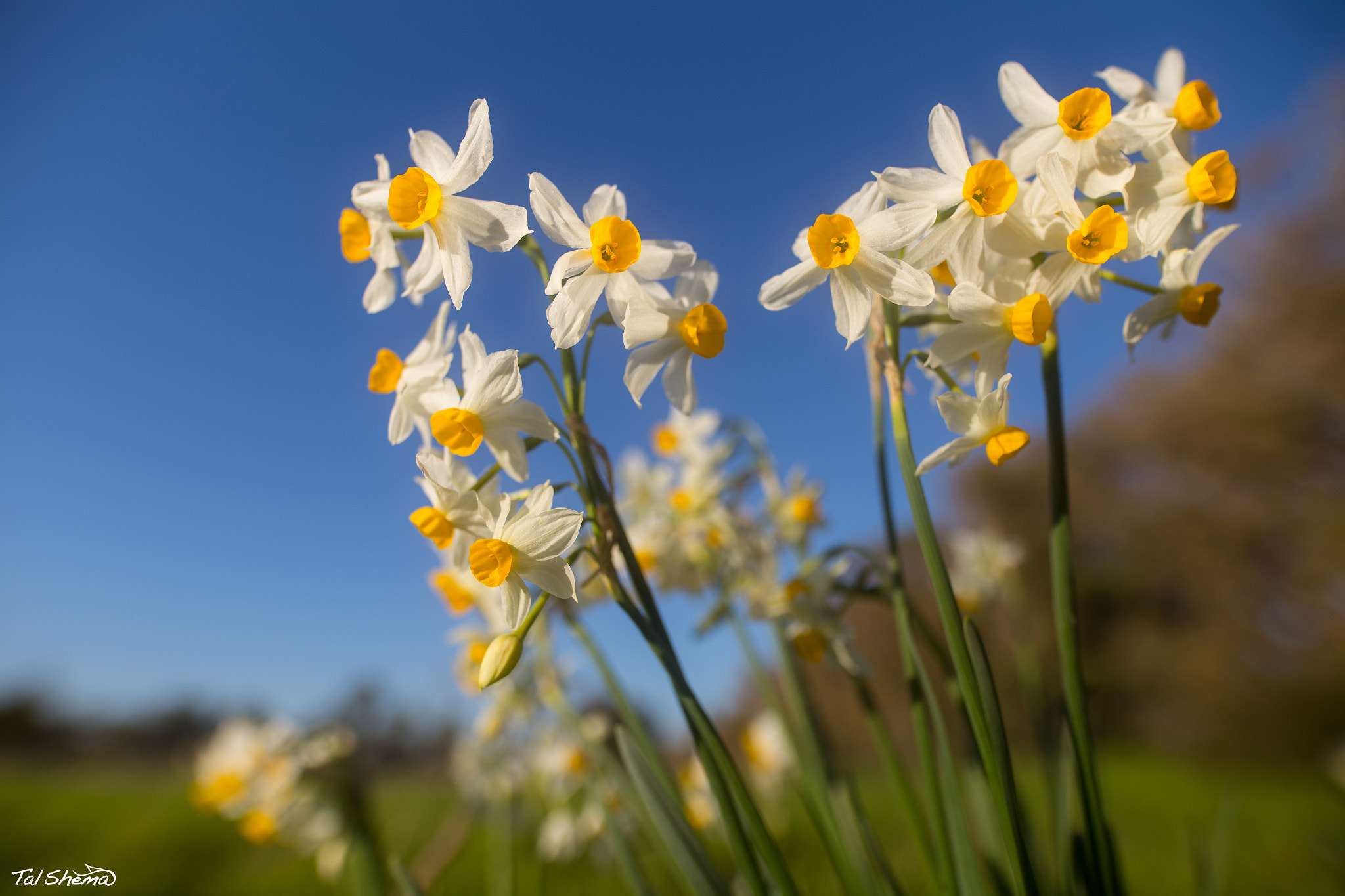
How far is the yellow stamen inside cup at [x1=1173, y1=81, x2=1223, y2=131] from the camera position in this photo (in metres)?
0.76

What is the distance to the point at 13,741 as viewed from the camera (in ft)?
25.7

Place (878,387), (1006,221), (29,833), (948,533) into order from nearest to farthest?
(1006,221) → (878,387) → (29,833) → (948,533)

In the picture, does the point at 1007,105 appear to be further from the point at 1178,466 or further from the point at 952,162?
the point at 1178,466

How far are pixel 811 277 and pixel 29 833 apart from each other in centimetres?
331

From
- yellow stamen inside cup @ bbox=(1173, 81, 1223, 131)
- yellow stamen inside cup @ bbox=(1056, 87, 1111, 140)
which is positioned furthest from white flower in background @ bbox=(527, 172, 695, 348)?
yellow stamen inside cup @ bbox=(1173, 81, 1223, 131)

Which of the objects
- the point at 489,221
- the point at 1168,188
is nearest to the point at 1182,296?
the point at 1168,188

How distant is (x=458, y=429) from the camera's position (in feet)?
2.14

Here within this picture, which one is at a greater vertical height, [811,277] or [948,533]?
[948,533]

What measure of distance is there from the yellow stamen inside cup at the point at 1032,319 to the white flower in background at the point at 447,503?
23.6 inches

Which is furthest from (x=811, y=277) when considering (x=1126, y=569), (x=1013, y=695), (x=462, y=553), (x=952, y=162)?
(x=1126, y=569)

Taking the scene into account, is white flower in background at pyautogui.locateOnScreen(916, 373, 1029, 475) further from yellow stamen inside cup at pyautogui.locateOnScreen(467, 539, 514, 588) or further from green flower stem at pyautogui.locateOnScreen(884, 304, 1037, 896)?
yellow stamen inside cup at pyautogui.locateOnScreen(467, 539, 514, 588)

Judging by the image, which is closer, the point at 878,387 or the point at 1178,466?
the point at 878,387

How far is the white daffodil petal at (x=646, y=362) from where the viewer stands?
0.68 meters

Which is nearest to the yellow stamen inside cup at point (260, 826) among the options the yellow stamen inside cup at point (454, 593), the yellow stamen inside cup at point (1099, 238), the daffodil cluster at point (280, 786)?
the daffodil cluster at point (280, 786)
